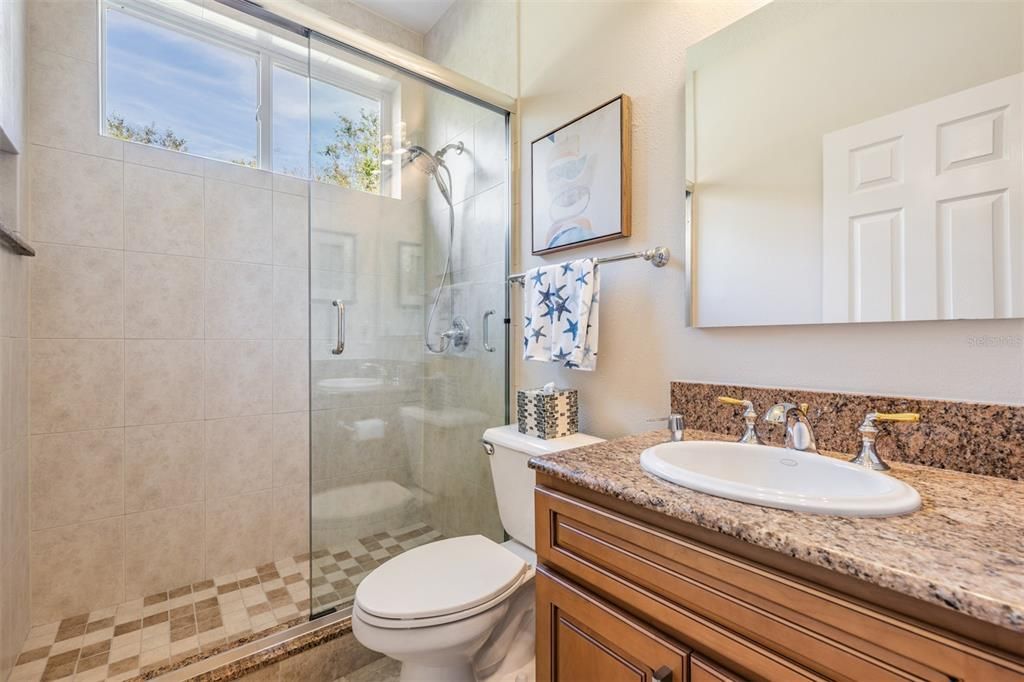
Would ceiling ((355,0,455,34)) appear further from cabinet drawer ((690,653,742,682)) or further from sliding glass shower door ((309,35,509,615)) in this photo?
cabinet drawer ((690,653,742,682))

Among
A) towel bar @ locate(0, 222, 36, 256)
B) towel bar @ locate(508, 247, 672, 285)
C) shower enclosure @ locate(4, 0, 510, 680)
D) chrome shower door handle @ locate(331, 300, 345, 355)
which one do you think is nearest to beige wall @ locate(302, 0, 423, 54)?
shower enclosure @ locate(4, 0, 510, 680)

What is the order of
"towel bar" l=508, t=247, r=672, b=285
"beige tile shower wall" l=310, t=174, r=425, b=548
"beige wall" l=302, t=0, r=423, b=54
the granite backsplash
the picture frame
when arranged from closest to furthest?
the granite backsplash < "towel bar" l=508, t=247, r=672, b=285 < the picture frame < "beige tile shower wall" l=310, t=174, r=425, b=548 < "beige wall" l=302, t=0, r=423, b=54

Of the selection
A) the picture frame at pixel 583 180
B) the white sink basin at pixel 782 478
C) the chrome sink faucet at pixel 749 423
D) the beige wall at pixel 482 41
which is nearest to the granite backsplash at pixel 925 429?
the chrome sink faucet at pixel 749 423

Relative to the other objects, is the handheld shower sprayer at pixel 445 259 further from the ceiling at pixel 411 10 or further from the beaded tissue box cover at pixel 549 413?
the ceiling at pixel 411 10

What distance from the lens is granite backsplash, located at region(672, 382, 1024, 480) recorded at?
2.64ft

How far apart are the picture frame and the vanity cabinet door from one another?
108 cm

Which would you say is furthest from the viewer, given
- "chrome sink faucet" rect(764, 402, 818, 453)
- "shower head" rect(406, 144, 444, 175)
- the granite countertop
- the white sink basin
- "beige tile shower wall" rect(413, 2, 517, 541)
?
"beige tile shower wall" rect(413, 2, 517, 541)

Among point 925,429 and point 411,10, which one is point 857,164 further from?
point 411,10

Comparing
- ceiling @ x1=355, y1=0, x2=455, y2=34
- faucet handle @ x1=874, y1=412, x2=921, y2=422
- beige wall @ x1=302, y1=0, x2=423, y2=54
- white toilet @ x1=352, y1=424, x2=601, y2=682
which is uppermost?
ceiling @ x1=355, y1=0, x2=455, y2=34

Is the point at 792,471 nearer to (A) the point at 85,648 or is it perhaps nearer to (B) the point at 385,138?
(B) the point at 385,138

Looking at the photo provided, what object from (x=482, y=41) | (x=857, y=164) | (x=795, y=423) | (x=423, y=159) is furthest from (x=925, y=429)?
(x=482, y=41)

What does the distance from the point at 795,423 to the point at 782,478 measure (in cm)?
12

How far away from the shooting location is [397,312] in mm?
1745

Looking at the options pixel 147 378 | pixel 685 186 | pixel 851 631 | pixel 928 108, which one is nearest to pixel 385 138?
pixel 685 186
